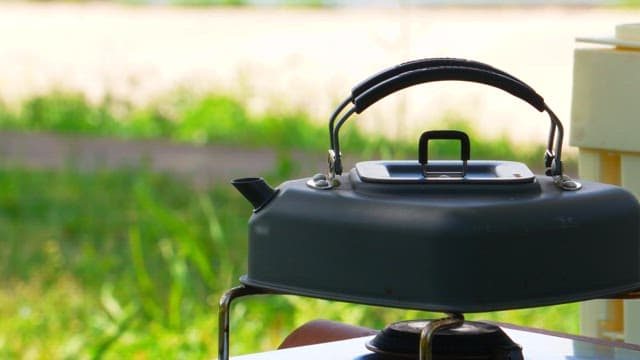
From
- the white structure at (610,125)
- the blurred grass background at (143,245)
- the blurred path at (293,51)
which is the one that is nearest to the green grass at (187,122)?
the blurred grass background at (143,245)

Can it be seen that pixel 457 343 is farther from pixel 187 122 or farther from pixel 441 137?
pixel 187 122

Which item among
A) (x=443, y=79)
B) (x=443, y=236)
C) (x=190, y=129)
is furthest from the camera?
(x=190, y=129)

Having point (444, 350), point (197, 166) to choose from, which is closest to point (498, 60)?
point (197, 166)

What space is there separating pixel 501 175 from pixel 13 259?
3.28m

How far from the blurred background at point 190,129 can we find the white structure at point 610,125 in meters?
1.36

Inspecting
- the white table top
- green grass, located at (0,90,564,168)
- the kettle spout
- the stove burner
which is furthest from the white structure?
green grass, located at (0,90,564,168)

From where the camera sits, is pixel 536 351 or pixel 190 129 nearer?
pixel 536 351

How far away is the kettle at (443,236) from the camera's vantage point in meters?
1.20

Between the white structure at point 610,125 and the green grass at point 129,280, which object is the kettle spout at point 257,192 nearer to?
the white structure at point 610,125

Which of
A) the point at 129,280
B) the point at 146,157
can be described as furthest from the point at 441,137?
the point at 146,157

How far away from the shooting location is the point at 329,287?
123cm

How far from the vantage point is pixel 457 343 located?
1.36 meters

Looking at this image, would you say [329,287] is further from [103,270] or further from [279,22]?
[279,22]

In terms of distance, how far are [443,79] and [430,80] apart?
0.02 m
